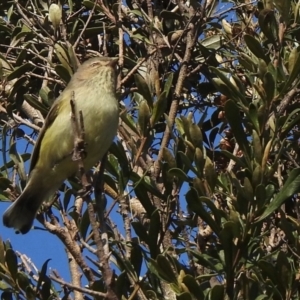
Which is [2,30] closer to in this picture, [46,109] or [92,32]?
[92,32]

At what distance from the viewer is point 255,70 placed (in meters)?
3.57

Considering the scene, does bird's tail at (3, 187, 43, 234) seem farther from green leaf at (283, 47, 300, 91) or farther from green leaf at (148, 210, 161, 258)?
green leaf at (283, 47, 300, 91)

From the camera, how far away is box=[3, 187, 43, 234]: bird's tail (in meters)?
4.25

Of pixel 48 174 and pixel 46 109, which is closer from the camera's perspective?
pixel 46 109

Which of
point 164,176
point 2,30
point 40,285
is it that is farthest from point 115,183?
point 2,30

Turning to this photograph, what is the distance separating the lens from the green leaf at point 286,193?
9.63 ft

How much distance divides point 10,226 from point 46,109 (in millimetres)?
806

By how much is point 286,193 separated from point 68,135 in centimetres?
182

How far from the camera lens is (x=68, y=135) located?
451cm

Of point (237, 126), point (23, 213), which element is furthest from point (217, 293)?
point (23, 213)

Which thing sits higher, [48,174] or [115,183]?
[115,183]

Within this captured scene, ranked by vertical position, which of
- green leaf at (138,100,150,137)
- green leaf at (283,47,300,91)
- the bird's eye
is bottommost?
the bird's eye

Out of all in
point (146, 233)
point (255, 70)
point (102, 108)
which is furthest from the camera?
point (102, 108)

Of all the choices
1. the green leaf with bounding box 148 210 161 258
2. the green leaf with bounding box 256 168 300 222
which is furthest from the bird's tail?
the green leaf with bounding box 256 168 300 222
